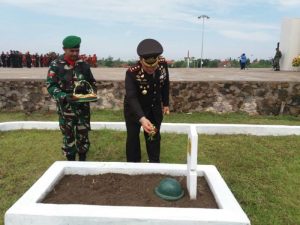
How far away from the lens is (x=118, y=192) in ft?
9.91

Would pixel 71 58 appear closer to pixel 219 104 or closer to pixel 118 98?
pixel 118 98

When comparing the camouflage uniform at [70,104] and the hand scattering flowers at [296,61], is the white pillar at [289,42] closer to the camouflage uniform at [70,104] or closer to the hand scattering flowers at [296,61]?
the hand scattering flowers at [296,61]

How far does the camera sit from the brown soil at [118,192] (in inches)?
111

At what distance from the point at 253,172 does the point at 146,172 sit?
1808 millimetres

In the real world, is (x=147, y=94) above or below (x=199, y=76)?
above

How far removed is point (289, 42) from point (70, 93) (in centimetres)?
1752

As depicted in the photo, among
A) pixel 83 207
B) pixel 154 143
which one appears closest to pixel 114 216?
pixel 83 207

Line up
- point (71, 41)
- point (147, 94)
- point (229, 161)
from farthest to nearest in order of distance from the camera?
point (229, 161)
point (71, 41)
point (147, 94)

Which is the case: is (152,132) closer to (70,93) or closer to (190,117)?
(70,93)

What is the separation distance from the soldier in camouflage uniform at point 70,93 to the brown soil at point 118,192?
1.11 m

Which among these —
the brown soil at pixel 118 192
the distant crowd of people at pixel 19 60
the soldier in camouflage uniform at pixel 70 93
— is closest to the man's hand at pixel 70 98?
the soldier in camouflage uniform at pixel 70 93

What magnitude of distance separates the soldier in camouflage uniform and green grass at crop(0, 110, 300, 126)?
3033mm

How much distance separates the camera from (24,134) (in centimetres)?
641

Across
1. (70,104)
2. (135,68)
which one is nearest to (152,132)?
(135,68)
